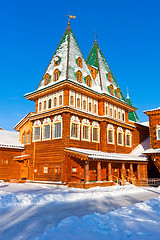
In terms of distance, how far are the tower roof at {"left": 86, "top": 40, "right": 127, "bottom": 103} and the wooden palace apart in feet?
0.55

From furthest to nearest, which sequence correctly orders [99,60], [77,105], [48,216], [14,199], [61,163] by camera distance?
1. [99,60]
2. [77,105]
3. [61,163]
4. [14,199]
5. [48,216]

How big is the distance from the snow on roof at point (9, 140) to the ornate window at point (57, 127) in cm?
625

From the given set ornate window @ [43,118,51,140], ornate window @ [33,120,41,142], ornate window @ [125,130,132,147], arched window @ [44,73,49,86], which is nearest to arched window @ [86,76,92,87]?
arched window @ [44,73,49,86]

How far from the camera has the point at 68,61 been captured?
76.5 ft

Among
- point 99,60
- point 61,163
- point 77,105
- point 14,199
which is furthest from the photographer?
point 99,60

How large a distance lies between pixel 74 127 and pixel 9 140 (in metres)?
9.28

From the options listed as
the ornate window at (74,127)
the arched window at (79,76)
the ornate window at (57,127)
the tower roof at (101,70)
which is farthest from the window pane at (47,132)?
the tower roof at (101,70)

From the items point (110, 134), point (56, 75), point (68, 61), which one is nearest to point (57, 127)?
point (56, 75)

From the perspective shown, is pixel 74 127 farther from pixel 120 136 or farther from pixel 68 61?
pixel 120 136

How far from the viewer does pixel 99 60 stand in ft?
97.3

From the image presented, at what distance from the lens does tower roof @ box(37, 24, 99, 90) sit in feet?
74.7

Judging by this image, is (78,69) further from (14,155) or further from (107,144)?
(14,155)

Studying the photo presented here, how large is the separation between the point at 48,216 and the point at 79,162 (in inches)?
508

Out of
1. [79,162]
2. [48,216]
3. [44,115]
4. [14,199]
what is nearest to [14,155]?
[44,115]
